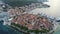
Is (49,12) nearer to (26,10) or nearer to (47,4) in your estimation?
(47,4)

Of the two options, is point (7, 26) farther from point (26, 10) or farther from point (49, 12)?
point (49, 12)

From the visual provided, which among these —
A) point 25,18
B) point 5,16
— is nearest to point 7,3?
point 5,16

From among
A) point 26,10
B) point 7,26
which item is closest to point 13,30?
point 7,26

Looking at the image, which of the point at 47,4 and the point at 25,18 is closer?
the point at 25,18

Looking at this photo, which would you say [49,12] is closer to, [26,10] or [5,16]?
[26,10]

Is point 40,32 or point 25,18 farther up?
point 25,18

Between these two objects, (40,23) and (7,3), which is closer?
(40,23)

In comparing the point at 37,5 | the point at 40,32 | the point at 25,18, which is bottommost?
the point at 40,32

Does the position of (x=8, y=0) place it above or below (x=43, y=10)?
above
